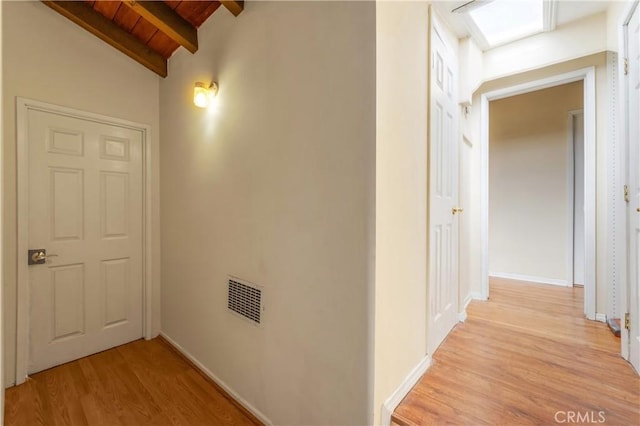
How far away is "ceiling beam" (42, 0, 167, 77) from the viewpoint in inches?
87.0

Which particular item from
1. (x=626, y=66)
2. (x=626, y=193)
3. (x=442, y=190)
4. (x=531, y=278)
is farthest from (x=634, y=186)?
(x=531, y=278)

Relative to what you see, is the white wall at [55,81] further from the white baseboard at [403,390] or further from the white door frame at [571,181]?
the white door frame at [571,181]

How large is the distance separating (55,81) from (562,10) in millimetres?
4176

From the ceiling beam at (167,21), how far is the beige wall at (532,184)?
12.8ft

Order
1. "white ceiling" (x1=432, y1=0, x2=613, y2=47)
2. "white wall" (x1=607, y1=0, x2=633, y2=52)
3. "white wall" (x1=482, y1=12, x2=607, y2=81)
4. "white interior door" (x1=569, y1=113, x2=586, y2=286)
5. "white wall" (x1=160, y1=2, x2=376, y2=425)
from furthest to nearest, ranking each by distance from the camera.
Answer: "white interior door" (x1=569, y1=113, x2=586, y2=286) < "white wall" (x1=482, y1=12, x2=607, y2=81) < "white ceiling" (x1=432, y1=0, x2=613, y2=47) < "white wall" (x1=607, y1=0, x2=633, y2=52) < "white wall" (x1=160, y1=2, x2=376, y2=425)

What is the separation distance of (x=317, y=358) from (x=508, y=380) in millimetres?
1151

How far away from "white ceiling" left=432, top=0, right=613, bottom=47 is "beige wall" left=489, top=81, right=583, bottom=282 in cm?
147

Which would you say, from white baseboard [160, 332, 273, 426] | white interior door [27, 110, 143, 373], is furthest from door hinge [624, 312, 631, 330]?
white interior door [27, 110, 143, 373]

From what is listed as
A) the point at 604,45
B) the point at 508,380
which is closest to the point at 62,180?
the point at 508,380

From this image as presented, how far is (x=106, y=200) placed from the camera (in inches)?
99.3

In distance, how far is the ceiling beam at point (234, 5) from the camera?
5.74 ft

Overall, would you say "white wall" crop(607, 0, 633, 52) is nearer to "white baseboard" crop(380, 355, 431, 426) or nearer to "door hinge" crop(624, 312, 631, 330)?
"door hinge" crop(624, 312, 631, 330)

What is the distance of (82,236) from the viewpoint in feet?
7.86

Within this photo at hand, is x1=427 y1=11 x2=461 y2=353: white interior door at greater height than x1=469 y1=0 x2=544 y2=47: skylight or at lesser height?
lesser
